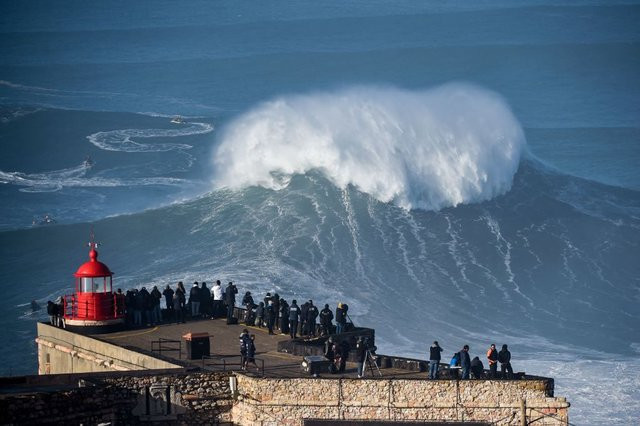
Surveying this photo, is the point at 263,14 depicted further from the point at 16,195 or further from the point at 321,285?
the point at 321,285

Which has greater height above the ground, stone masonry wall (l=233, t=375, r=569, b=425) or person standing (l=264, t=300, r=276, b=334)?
person standing (l=264, t=300, r=276, b=334)

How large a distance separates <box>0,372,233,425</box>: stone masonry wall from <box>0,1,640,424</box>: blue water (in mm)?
12720

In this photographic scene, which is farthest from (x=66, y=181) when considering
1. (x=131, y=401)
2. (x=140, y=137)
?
(x=131, y=401)

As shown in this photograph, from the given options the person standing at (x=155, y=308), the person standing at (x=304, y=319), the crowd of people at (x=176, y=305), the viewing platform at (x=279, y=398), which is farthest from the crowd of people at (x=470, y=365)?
the person standing at (x=155, y=308)

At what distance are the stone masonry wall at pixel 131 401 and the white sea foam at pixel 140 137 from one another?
57.3 m

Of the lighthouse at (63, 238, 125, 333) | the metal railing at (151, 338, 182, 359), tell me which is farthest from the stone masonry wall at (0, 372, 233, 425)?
the lighthouse at (63, 238, 125, 333)

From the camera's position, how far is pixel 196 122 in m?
101

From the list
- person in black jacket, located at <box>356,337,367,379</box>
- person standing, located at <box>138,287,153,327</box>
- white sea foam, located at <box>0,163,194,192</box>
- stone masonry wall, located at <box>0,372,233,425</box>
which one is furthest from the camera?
white sea foam, located at <box>0,163,194,192</box>

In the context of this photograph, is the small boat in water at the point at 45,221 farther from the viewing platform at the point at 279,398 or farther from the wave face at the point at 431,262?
the viewing platform at the point at 279,398

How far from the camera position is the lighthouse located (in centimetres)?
3656

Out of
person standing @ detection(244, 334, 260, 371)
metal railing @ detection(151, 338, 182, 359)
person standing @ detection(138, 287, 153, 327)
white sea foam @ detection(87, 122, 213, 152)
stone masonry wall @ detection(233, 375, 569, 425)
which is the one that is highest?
white sea foam @ detection(87, 122, 213, 152)

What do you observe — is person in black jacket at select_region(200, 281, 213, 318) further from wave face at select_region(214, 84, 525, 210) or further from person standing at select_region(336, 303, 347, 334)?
wave face at select_region(214, 84, 525, 210)

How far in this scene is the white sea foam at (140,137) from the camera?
289 ft

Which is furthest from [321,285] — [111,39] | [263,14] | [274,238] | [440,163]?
[263,14]
